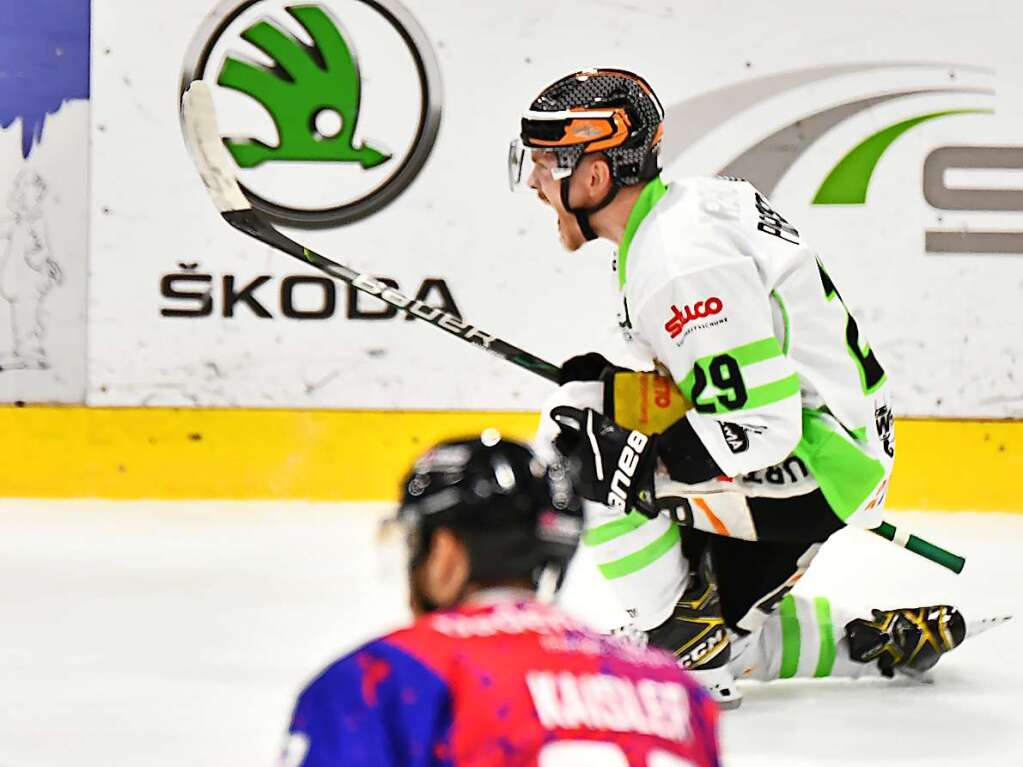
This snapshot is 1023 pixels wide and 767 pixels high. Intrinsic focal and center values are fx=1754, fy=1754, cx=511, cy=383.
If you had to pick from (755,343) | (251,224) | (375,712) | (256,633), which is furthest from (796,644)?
(375,712)

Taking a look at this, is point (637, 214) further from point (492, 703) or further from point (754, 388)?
point (492, 703)

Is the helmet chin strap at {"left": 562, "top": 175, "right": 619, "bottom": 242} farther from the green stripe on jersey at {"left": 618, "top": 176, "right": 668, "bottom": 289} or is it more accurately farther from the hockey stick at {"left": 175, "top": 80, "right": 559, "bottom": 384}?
the hockey stick at {"left": 175, "top": 80, "right": 559, "bottom": 384}

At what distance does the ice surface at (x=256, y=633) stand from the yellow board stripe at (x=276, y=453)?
0.08m

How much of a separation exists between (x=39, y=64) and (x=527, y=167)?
249 centimetres

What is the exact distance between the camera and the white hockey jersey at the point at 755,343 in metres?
2.42

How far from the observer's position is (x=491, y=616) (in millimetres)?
1088

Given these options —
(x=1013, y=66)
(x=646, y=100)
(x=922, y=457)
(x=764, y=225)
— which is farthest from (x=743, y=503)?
(x=1013, y=66)

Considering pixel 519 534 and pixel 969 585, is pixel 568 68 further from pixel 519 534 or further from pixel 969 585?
pixel 519 534

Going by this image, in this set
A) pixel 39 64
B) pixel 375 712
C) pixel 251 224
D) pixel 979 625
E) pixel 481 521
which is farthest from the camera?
pixel 39 64

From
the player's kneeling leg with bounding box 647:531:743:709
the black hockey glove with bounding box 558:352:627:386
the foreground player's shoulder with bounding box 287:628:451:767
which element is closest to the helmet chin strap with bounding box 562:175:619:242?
the black hockey glove with bounding box 558:352:627:386

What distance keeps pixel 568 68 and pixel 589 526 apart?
6.96 ft

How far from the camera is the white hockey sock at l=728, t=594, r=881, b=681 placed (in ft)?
9.23

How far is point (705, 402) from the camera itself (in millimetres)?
2453

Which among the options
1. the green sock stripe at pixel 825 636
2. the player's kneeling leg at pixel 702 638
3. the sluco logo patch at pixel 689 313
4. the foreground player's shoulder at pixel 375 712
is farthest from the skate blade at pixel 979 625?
the foreground player's shoulder at pixel 375 712
